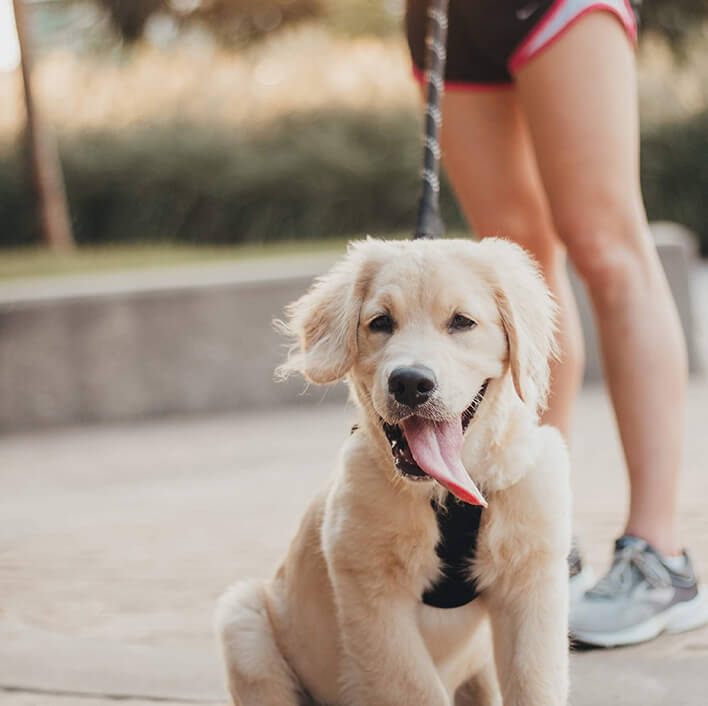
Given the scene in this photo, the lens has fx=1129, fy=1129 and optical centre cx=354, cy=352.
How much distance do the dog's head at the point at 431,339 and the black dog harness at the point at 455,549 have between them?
5.6 inches

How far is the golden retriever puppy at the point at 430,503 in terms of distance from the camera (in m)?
2.26

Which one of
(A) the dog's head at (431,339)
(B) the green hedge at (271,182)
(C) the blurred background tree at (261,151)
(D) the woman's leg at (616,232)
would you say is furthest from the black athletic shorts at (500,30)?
(B) the green hedge at (271,182)

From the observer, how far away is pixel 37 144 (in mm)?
11414

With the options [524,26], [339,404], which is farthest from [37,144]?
[524,26]

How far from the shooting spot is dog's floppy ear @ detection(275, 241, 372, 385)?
7.88 ft

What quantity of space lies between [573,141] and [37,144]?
31.0ft

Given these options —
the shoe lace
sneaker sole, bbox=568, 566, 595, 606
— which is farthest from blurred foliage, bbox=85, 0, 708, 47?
the shoe lace

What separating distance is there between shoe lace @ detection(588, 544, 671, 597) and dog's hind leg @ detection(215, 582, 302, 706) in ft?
2.89

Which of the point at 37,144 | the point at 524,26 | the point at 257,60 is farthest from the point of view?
the point at 257,60

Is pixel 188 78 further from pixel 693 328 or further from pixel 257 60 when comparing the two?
pixel 693 328

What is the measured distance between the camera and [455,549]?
7.53 ft

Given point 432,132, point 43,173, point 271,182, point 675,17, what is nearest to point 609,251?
point 432,132

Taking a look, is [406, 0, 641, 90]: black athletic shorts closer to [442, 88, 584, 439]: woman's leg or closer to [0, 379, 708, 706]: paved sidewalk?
[442, 88, 584, 439]: woman's leg

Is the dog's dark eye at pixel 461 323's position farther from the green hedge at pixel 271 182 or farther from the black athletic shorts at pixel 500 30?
the green hedge at pixel 271 182
